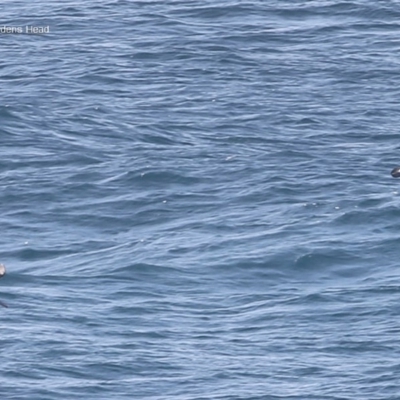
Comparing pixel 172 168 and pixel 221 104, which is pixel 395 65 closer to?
pixel 221 104

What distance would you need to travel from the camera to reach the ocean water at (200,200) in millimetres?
49344

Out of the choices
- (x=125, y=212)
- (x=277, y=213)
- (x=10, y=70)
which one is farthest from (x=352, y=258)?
(x=10, y=70)

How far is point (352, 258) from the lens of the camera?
56.3m

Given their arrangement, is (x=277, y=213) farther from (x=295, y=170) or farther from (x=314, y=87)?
(x=314, y=87)

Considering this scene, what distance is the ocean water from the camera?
4934 cm

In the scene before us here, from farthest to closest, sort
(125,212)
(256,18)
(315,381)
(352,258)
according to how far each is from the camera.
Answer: (256,18) → (125,212) → (352,258) → (315,381)

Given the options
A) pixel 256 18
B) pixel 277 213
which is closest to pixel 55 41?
pixel 256 18

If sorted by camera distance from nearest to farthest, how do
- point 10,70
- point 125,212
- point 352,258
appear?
point 352,258 → point 125,212 → point 10,70

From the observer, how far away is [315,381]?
1881 inches

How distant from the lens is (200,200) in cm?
6141

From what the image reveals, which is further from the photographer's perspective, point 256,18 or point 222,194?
point 256,18

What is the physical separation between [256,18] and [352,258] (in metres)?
25.5

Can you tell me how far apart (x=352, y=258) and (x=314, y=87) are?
16.9 meters

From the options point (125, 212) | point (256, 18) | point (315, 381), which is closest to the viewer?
point (315, 381)
